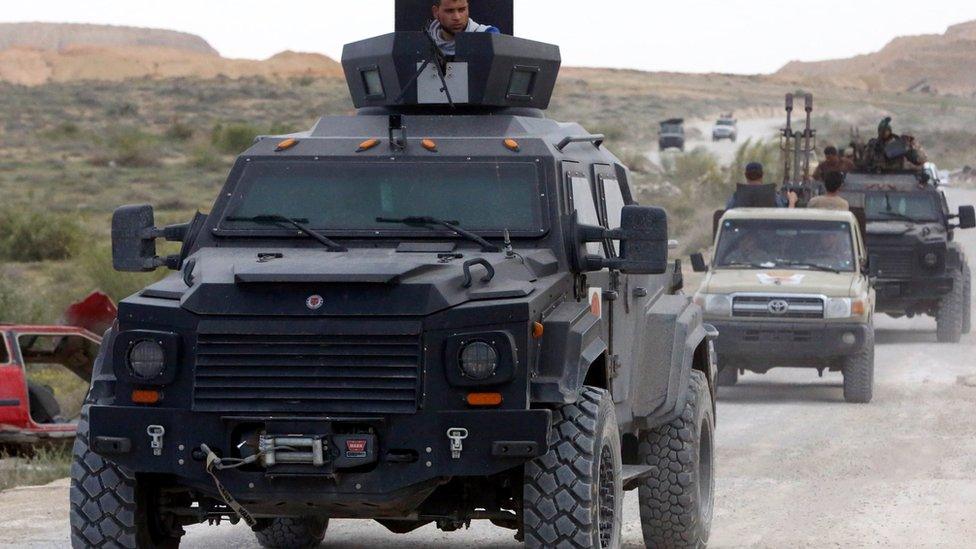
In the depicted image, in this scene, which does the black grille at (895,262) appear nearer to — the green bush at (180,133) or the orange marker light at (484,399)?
the orange marker light at (484,399)

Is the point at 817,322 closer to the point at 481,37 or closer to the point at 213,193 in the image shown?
the point at 481,37

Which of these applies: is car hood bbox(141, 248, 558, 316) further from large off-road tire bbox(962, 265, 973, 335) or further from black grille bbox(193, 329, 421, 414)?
large off-road tire bbox(962, 265, 973, 335)

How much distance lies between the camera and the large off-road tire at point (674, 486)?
7.96 m

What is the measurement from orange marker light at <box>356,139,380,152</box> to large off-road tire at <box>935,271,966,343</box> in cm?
1402

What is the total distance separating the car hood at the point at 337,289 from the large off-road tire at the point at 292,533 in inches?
77.4

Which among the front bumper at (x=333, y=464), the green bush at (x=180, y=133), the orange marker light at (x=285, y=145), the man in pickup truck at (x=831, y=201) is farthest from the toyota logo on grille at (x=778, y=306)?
the green bush at (x=180, y=133)

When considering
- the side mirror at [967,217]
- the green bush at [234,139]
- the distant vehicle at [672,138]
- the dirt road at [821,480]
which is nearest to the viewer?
the dirt road at [821,480]

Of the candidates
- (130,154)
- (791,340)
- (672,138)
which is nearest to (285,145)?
(791,340)

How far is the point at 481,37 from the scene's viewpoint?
314 inches

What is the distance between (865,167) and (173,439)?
692 inches

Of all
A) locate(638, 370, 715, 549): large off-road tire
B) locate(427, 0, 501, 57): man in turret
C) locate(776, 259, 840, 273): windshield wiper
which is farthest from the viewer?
locate(776, 259, 840, 273): windshield wiper

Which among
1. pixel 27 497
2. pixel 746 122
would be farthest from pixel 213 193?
pixel 746 122

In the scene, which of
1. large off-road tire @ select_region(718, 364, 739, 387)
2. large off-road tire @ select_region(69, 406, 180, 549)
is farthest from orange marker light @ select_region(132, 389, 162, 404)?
large off-road tire @ select_region(718, 364, 739, 387)

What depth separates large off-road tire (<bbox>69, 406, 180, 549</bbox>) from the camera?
6254 mm
